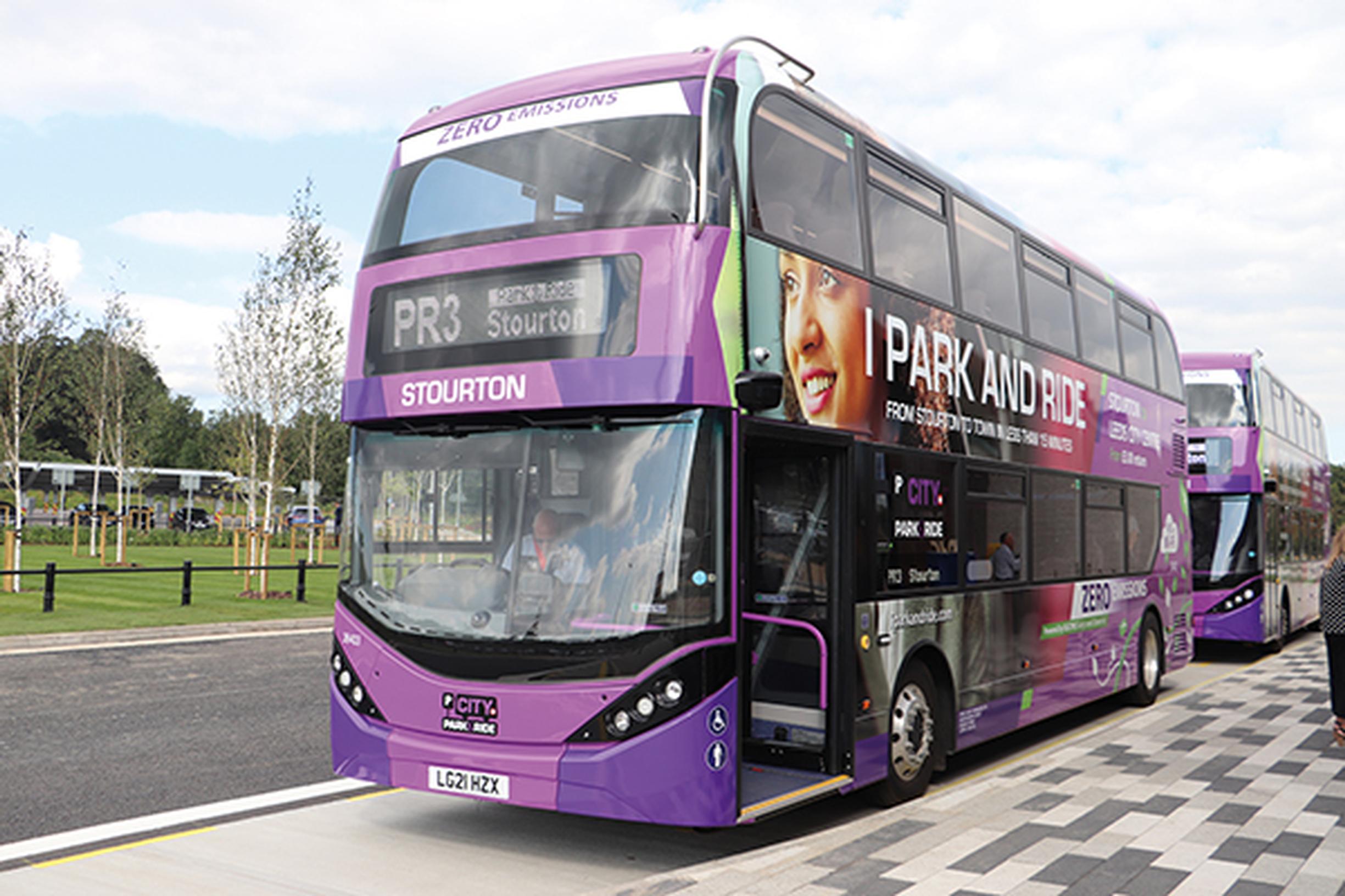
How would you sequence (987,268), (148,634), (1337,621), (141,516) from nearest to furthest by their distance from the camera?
(987,268) < (1337,621) < (148,634) < (141,516)

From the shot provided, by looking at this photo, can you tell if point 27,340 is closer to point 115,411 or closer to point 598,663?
point 115,411

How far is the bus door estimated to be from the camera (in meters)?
7.06

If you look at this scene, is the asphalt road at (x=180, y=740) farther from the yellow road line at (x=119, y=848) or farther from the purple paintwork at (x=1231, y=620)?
the purple paintwork at (x=1231, y=620)

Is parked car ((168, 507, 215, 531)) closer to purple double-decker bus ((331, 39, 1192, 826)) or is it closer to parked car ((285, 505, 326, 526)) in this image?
parked car ((285, 505, 326, 526))

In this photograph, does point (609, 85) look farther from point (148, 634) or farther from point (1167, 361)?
point (148, 634)

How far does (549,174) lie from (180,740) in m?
5.71

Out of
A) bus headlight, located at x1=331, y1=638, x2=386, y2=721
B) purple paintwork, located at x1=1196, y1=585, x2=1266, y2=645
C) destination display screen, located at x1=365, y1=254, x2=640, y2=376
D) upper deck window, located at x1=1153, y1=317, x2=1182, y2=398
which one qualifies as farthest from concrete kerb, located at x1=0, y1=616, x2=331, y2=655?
purple paintwork, located at x1=1196, y1=585, x2=1266, y2=645

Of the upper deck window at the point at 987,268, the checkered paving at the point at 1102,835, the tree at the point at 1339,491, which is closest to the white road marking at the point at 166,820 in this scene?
the checkered paving at the point at 1102,835

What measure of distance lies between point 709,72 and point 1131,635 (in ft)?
27.3

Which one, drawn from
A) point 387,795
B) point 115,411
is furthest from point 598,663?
point 115,411

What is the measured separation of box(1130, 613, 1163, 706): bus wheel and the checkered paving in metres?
2.20

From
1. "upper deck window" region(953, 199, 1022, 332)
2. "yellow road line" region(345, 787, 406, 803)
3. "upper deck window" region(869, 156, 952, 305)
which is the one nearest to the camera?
"yellow road line" region(345, 787, 406, 803)

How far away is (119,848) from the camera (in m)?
6.35

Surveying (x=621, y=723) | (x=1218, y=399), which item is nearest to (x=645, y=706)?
(x=621, y=723)
